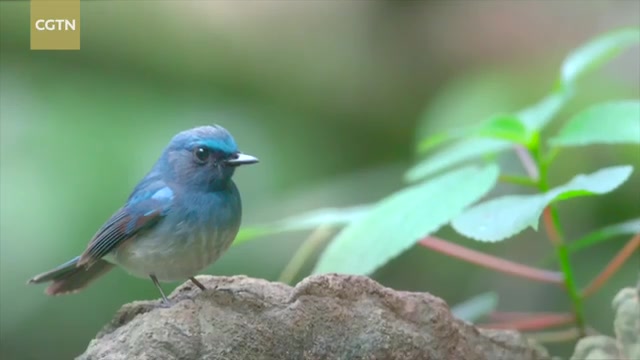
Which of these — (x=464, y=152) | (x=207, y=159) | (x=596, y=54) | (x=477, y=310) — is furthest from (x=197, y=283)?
(x=596, y=54)

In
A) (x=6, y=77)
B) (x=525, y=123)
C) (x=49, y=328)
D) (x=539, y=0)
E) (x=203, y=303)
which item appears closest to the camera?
(x=203, y=303)

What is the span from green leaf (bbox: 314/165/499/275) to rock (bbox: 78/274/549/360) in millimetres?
144

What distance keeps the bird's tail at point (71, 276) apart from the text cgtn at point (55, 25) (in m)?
0.85

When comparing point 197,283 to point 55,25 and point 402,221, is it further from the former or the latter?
point 55,25

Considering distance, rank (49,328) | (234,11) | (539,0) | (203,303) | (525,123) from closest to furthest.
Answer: (203,303) → (525,123) → (49,328) → (234,11) → (539,0)

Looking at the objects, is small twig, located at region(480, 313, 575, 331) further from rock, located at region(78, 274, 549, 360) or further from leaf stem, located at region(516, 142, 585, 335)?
rock, located at region(78, 274, 549, 360)

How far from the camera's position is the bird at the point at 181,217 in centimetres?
149

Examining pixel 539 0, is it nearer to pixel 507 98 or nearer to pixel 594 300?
pixel 507 98

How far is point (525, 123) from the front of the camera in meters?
1.90

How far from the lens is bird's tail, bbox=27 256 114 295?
1677mm

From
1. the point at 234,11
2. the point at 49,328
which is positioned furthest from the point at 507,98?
the point at 49,328

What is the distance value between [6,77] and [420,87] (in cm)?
210

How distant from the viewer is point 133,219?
1.51 metres

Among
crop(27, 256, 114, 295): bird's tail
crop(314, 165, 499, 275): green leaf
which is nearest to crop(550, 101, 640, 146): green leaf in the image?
crop(314, 165, 499, 275): green leaf
